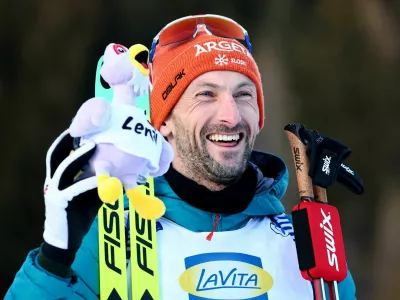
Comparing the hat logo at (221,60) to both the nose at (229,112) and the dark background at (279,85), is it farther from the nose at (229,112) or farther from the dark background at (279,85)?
the dark background at (279,85)

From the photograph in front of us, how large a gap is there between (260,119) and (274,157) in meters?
0.10

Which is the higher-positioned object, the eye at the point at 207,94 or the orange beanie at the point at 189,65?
the orange beanie at the point at 189,65

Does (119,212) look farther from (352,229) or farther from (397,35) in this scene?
(397,35)

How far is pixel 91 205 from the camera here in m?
1.17

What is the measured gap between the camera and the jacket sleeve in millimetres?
1216

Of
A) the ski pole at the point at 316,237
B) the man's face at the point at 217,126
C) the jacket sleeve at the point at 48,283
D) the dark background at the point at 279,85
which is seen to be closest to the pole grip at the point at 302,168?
the ski pole at the point at 316,237

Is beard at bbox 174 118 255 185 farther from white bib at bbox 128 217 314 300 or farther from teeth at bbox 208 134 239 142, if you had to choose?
white bib at bbox 128 217 314 300

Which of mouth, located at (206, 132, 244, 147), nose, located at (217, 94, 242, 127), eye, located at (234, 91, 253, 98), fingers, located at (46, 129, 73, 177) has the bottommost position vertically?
fingers, located at (46, 129, 73, 177)

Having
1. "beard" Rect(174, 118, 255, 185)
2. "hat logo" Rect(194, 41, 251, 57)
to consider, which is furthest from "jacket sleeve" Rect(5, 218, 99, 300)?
"hat logo" Rect(194, 41, 251, 57)

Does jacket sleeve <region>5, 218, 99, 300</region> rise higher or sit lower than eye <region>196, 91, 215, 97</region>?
lower

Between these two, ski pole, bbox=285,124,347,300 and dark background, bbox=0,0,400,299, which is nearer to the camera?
ski pole, bbox=285,124,347,300

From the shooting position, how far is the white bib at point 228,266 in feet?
5.10

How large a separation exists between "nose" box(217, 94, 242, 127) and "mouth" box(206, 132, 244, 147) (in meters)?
0.03

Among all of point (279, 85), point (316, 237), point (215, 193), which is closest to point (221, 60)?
point (215, 193)
